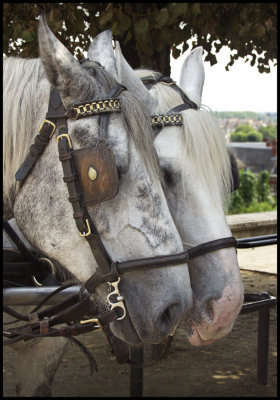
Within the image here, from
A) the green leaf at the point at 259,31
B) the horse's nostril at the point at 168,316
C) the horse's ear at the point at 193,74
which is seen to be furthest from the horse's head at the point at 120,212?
the green leaf at the point at 259,31

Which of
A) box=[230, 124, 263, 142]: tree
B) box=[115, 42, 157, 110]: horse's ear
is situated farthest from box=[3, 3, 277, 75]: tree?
box=[230, 124, 263, 142]: tree

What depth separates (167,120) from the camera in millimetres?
2562

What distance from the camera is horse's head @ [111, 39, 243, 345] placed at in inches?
90.4

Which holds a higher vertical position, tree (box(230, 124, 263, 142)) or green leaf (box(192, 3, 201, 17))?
green leaf (box(192, 3, 201, 17))

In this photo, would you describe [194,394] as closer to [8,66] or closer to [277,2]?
[8,66]

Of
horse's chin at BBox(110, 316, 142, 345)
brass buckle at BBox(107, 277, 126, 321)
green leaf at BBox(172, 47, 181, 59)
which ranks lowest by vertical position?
horse's chin at BBox(110, 316, 142, 345)

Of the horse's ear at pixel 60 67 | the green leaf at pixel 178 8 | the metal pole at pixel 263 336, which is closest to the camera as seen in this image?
the horse's ear at pixel 60 67

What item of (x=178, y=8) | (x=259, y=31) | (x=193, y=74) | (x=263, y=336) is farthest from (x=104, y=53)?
(x=263, y=336)

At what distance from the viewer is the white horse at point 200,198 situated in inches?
90.4

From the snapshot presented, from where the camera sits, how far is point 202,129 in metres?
2.51

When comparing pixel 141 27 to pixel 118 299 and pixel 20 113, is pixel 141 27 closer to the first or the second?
pixel 20 113

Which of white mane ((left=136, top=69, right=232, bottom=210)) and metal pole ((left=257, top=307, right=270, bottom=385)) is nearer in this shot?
white mane ((left=136, top=69, right=232, bottom=210))

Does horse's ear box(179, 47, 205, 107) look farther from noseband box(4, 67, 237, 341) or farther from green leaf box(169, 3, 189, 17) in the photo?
noseband box(4, 67, 237, 341)

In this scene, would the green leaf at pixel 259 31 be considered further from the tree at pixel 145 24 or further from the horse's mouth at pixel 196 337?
the horse's mouth at pixel 196 337
